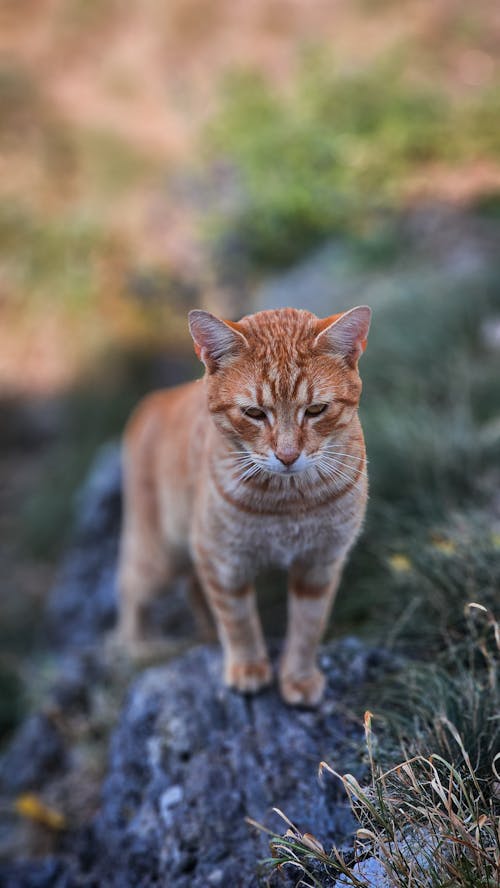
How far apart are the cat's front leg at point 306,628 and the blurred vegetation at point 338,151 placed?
4264 millimetres

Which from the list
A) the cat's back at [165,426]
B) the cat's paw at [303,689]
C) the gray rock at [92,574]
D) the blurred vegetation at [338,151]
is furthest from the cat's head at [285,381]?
the blurred vegetation at [338,151]

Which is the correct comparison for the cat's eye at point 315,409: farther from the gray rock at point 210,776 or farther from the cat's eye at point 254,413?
the gray rock at point 210,776

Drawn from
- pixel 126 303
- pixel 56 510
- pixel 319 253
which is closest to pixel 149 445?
pixel 56 510

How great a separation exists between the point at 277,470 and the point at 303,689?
0.80 m

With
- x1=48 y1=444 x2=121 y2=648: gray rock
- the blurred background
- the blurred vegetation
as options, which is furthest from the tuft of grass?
the blurred vegetation

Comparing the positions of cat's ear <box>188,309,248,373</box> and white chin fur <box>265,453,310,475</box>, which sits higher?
cat's ear <box>188,309,248,373</box>

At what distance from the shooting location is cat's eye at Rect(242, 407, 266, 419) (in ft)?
5.09

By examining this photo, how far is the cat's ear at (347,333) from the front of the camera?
1.49m

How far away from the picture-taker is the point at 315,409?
154 centimetres

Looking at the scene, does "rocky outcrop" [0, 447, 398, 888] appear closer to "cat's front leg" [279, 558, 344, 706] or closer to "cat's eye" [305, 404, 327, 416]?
"cat's front leg" [279, 558, 344, 706]

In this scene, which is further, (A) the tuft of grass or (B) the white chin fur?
(B) the white chin fur

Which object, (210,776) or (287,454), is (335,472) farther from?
(210,776)

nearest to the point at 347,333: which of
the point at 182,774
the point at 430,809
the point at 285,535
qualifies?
the point at 285,535

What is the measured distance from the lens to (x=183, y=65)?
927 centimetres
